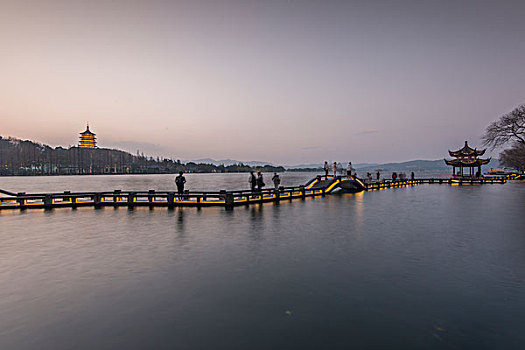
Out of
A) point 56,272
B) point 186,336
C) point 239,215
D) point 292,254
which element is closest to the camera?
point 186,336

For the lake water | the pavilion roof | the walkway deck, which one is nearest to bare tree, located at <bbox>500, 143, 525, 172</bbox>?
the pavilion roof

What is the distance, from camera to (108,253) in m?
8.93

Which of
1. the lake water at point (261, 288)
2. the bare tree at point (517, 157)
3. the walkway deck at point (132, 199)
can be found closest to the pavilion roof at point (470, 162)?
the bare tree at point (517, 157)

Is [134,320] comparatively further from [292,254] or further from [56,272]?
[292,254]

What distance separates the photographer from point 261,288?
618 cm

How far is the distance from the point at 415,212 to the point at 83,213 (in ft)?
71.4

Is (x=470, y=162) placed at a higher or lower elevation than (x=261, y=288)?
higher

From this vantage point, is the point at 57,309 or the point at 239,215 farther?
the point at 239,215

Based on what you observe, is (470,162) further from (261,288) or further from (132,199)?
(261,288)

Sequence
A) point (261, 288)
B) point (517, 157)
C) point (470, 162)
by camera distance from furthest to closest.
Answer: point (470, 162), point (517, 157), point (261, 288)

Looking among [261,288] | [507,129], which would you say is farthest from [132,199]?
[507,129]

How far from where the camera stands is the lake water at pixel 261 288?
438 cm

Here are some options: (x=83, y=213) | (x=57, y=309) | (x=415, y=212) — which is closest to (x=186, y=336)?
(x=57, y=309)

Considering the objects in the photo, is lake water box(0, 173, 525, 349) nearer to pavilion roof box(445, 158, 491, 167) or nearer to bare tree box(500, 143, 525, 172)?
bare tree box(500, 143, 525, 172)
